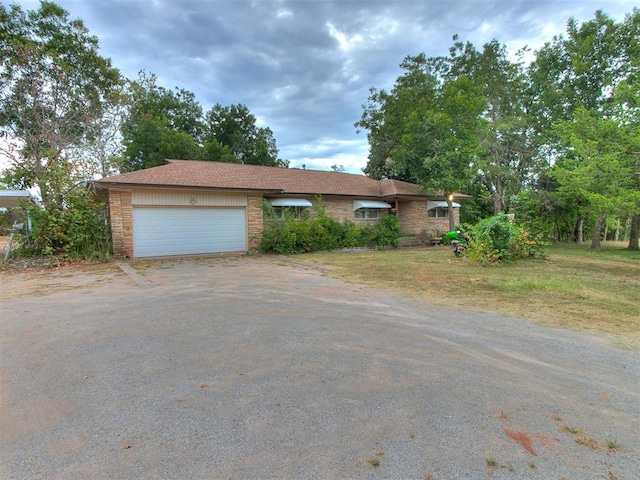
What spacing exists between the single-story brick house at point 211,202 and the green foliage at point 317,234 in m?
0.61

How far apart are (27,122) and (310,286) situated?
18.0 m

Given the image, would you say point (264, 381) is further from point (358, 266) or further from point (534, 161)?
point (534, 161)

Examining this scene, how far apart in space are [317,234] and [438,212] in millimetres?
9209

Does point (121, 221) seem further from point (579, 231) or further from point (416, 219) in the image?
point (579, 231)

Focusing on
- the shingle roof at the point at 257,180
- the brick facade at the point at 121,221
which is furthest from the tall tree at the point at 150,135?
the brick facade at the point at 121,221

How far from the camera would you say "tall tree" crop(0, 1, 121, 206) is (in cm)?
1402

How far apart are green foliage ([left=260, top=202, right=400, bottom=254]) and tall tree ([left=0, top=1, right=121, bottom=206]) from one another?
8.80 m

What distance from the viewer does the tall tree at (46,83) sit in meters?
14.0

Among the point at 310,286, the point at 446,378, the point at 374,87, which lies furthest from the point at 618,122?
the point at 374,87

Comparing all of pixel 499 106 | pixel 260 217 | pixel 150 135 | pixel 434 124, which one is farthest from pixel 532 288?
pixel 150 135

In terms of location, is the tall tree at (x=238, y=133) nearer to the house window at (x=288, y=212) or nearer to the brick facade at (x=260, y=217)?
the brick facade at (x=260, y=217)

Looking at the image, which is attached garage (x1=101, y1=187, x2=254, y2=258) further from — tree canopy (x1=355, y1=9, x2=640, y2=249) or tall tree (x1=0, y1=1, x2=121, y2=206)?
tree canopy (x1=355, y1=9, x2=640, y2=249)

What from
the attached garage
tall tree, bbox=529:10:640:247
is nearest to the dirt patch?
the attached garage

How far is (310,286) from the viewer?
23.0ft
